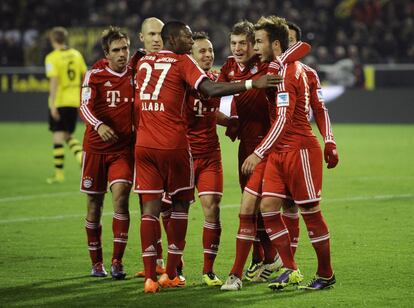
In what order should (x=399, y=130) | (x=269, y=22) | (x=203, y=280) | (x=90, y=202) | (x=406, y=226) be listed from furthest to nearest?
1. (x=399, y=130)
2. (x=406, y=226)
3. (x=90, y=202)
4. (x=203, y=280)
5. (x=269, y=22)

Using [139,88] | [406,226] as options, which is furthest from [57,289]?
[406,226]

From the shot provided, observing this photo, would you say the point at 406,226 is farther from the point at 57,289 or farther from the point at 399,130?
the point at 399,130

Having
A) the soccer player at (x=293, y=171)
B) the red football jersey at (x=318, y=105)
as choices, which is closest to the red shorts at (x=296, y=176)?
the soccer player at (x=293, y=171)

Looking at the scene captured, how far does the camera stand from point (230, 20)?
1205 inches

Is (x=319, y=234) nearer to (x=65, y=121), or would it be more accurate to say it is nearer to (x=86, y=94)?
(x=86, y=94)

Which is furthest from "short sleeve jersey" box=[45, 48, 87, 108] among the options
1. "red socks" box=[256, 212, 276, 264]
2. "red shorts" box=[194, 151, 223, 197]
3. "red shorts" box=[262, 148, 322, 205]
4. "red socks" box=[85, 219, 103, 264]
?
"red shorts" box=[262, 148, 322, 205]

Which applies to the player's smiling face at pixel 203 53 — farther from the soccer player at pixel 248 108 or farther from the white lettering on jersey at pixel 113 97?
the white lettering on jersey at pixel 113 97

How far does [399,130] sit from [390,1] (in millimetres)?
6783

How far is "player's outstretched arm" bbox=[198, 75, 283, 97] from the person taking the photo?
716 cm

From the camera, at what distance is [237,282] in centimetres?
769

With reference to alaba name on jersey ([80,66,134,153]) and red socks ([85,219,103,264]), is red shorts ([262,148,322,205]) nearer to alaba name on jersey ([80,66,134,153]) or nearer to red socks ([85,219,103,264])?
alaba name on jersey ([80,66,134,153])

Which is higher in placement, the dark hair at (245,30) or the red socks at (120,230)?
the dark hair at (245,30)

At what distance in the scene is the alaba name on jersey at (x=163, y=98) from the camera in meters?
7.50

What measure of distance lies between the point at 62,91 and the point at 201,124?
329 inches
